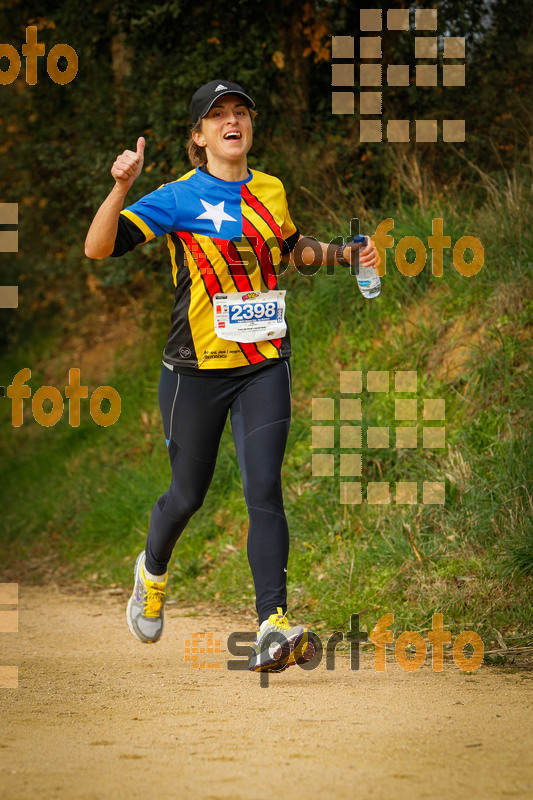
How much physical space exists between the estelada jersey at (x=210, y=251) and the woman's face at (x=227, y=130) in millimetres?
119

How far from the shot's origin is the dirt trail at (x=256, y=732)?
3039 millimetres

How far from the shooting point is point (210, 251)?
4.52m

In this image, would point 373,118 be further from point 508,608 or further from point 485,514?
point 508,608

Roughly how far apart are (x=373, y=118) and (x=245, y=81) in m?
1.18

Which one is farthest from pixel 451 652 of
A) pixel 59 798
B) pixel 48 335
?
pixel 48 335

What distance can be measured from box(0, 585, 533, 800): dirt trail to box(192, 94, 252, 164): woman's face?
2.32 meters

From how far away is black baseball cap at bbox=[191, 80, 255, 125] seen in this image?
4605 millimetres

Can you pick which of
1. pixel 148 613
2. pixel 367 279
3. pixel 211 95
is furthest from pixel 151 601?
pixel 211 95

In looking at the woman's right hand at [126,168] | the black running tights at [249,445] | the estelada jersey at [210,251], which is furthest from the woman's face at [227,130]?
the black running tights at [249,445]

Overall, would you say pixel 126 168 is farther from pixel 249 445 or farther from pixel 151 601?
pixel 151 601

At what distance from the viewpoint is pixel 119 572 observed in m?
7.96

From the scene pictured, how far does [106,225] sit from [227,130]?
772 millimetres

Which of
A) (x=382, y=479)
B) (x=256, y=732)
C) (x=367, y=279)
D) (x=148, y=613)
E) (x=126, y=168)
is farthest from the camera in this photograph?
(x=382, y=479)

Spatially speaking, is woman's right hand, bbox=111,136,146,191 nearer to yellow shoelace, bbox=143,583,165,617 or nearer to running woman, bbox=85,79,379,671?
running woman, bbox=85,79,379,671
